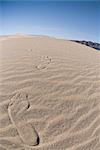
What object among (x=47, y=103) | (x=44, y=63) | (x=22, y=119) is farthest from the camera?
(x=44, y=63)

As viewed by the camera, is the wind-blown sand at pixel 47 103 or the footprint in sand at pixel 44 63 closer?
the wind-blown sand at pixel 47 103

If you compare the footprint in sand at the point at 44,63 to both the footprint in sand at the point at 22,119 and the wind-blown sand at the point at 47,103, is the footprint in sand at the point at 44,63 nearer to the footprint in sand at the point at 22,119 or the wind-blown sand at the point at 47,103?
the wind-blown sand at the point at 47,103

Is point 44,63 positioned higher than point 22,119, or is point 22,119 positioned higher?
point 44,63

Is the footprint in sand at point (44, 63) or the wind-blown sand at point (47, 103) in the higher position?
the footprint in sand at point (44, 63)

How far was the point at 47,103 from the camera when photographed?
162 inches

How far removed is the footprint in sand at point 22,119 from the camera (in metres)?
3.50

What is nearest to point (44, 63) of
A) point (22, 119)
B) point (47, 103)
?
point (47, 103)

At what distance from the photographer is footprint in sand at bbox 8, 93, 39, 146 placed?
3.50 m

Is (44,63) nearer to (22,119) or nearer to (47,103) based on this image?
(47,103)

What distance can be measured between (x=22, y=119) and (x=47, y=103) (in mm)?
473

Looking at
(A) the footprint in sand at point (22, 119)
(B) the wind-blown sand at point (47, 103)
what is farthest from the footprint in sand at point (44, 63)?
(A) the footprint in sand at point (22, 119)

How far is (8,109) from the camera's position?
154 inches

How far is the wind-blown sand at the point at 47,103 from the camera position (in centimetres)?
355

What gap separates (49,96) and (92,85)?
0.91m
